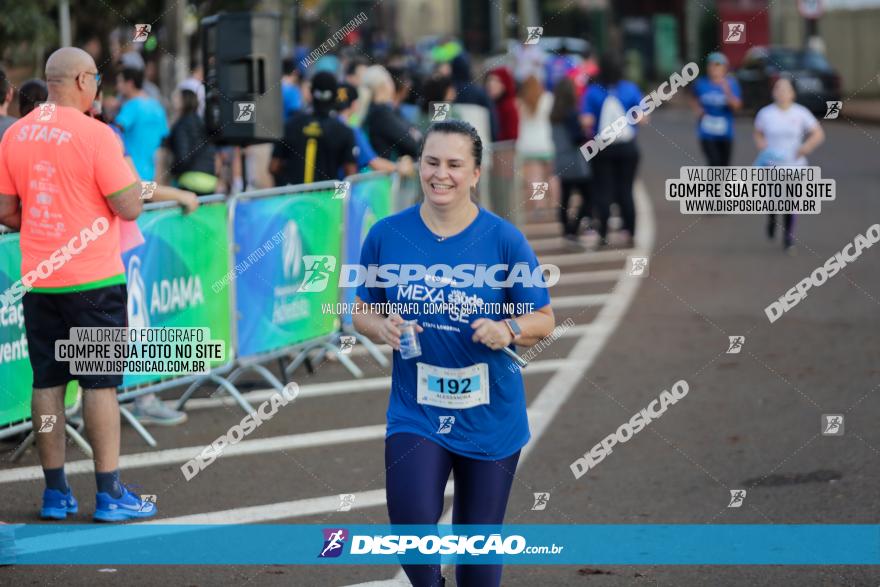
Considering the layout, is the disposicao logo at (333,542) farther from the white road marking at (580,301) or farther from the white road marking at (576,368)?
the white road marking at (580,301)

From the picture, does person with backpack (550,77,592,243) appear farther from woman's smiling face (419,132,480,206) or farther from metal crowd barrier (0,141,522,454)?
woman's smiling face (419,132,480,206)

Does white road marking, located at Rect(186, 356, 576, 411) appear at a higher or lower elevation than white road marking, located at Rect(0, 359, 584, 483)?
higher

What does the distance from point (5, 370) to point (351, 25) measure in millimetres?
7394

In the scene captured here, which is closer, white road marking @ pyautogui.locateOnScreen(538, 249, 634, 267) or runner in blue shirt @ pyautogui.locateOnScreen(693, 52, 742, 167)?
white road marking @ pyautogui.locateOnScreen(538, 249, 634, 267)

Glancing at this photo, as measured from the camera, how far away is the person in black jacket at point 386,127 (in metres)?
14.5

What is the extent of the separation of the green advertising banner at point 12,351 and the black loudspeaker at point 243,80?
3.33 m

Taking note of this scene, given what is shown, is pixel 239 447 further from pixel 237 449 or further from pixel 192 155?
pixel 192 155

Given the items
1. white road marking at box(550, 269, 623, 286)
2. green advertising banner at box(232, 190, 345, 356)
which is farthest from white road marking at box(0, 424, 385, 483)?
white road marking at box(550, 269, 623, 286)

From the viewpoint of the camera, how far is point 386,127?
1454cm

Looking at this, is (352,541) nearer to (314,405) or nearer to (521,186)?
(314,405)

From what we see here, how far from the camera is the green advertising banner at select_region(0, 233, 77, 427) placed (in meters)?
8.05

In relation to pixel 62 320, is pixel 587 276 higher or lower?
lower

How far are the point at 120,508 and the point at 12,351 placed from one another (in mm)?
1351

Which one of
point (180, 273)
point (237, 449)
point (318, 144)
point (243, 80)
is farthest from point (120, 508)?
point (318, 144)
